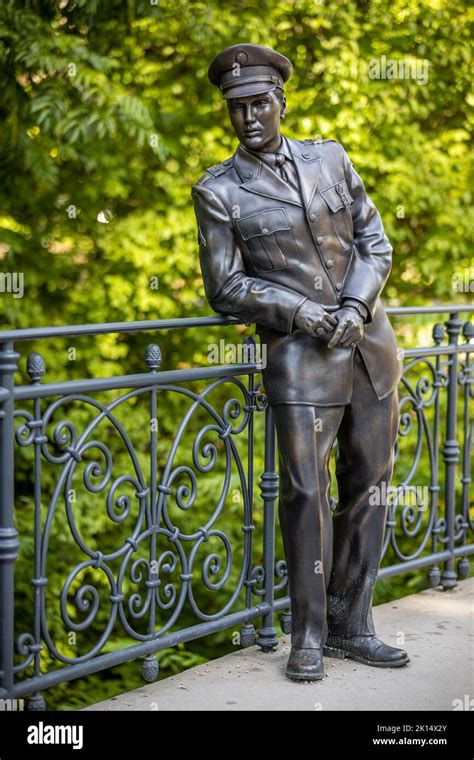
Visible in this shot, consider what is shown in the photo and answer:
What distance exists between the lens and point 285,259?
3877mm

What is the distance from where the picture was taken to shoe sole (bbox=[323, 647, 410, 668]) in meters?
4.15

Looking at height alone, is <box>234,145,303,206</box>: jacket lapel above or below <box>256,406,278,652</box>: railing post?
above

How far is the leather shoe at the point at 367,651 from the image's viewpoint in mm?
4148

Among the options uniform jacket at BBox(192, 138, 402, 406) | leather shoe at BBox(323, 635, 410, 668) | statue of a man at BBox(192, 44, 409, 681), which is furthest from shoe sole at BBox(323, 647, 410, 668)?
uniform jacket at BBox(192, 138, 402, 406)

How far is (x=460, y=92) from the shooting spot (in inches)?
396

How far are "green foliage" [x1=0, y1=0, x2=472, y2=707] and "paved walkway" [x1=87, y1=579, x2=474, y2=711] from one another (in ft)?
13.0

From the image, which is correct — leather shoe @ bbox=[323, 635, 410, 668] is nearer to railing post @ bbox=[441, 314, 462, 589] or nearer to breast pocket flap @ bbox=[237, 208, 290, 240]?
railing post @ bbox=[441, 314, 462, 589]

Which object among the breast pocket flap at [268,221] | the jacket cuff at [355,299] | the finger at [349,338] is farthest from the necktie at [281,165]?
the finger at [349,338]

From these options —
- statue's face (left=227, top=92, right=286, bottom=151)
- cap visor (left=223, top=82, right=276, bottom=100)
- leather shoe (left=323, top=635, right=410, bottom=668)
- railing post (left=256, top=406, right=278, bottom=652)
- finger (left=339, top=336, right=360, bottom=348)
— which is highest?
cap visor (left=223, top=82, right=276, bottom=100)

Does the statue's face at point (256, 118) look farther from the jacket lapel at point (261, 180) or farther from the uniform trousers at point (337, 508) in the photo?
the uniform trousers at point (337, 508)

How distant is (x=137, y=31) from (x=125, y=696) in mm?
6650

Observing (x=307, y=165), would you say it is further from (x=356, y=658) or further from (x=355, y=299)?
(x=356, y=658)
